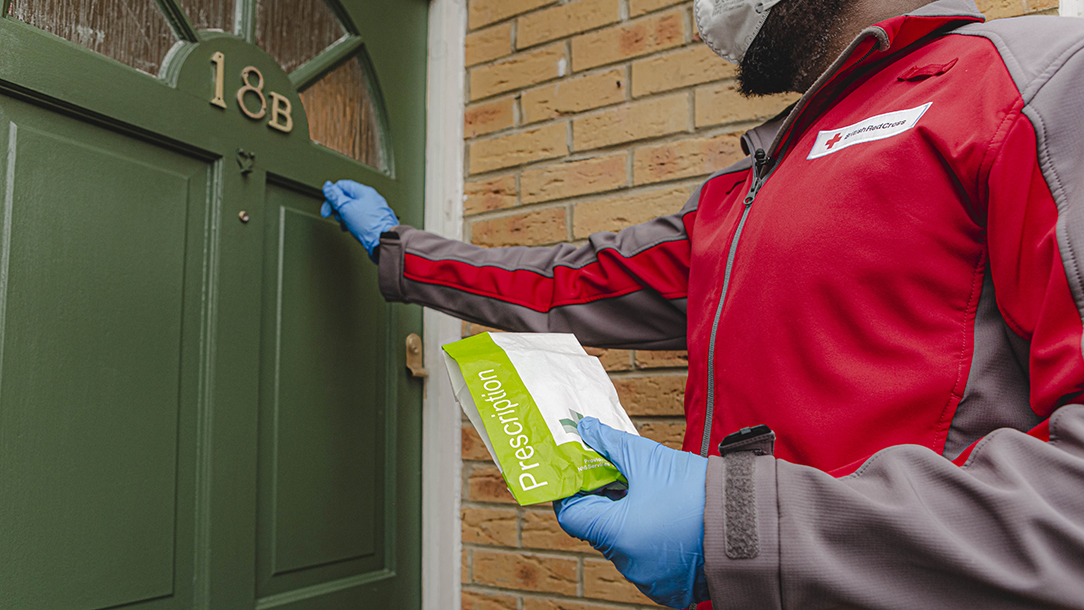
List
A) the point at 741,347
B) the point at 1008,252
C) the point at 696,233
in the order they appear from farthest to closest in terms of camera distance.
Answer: the point at 696,233, the point at 741,347, the point at 1008,252

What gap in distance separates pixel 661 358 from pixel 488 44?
0.92 metres

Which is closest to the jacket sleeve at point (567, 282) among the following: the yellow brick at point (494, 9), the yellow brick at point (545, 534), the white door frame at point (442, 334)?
the white door frame at point (442, 334)

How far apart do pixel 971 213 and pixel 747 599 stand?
0.47m

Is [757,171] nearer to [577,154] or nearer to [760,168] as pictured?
[760,168]

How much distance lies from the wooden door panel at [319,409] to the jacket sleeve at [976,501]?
964 mm

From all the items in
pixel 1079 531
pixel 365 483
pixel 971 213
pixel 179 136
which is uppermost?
pixel 179 136

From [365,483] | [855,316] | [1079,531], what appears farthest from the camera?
[365,483]

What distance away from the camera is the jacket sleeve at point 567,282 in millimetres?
1304

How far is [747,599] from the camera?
2.03 ft

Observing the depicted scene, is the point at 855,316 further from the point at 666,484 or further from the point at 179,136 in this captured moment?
the point at 179,136

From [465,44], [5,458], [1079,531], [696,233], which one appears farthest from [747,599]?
[465,44]

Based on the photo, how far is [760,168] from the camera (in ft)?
3.53

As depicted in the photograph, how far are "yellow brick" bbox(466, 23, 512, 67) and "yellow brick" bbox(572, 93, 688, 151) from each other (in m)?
0.30

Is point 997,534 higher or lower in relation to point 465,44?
lower
